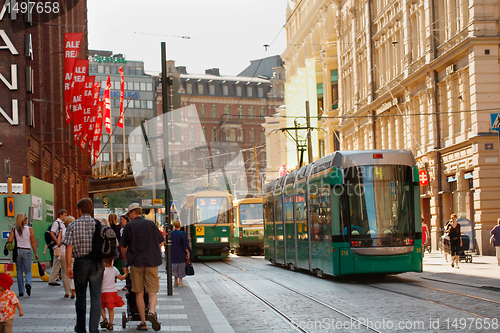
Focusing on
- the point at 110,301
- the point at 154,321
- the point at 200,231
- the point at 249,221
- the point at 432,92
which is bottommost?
the point at 154,321

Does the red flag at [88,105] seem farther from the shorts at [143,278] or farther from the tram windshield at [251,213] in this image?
the shorts at [143,278]

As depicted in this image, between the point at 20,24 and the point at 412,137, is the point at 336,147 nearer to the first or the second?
the point at 412,137

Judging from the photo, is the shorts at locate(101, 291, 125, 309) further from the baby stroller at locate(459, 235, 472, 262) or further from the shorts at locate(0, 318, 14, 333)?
the baby stroller at locate(459, 235, 472, 262)

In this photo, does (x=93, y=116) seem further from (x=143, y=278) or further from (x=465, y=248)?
(x=143, y=278)

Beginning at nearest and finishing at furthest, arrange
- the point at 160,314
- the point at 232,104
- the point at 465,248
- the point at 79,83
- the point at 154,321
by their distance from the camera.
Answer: the point at 154,321 < the point at 160,314 < the point at 465,248 < the point at 79,83 < the point at 232,104

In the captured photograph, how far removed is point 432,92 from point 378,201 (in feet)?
→ 57.2

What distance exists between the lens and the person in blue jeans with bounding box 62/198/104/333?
9.17m

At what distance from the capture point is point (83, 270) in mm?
9234

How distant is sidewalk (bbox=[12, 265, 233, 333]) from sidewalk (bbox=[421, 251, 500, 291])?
19.7 ft

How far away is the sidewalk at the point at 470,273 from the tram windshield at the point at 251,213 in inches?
512

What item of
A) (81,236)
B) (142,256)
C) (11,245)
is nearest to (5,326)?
(81,236)

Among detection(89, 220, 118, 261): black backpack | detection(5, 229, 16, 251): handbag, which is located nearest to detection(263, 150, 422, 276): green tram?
detection(5, 229, 16, 251): handbag

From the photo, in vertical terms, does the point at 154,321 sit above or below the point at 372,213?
below

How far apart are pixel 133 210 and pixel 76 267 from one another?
4.58 ft
